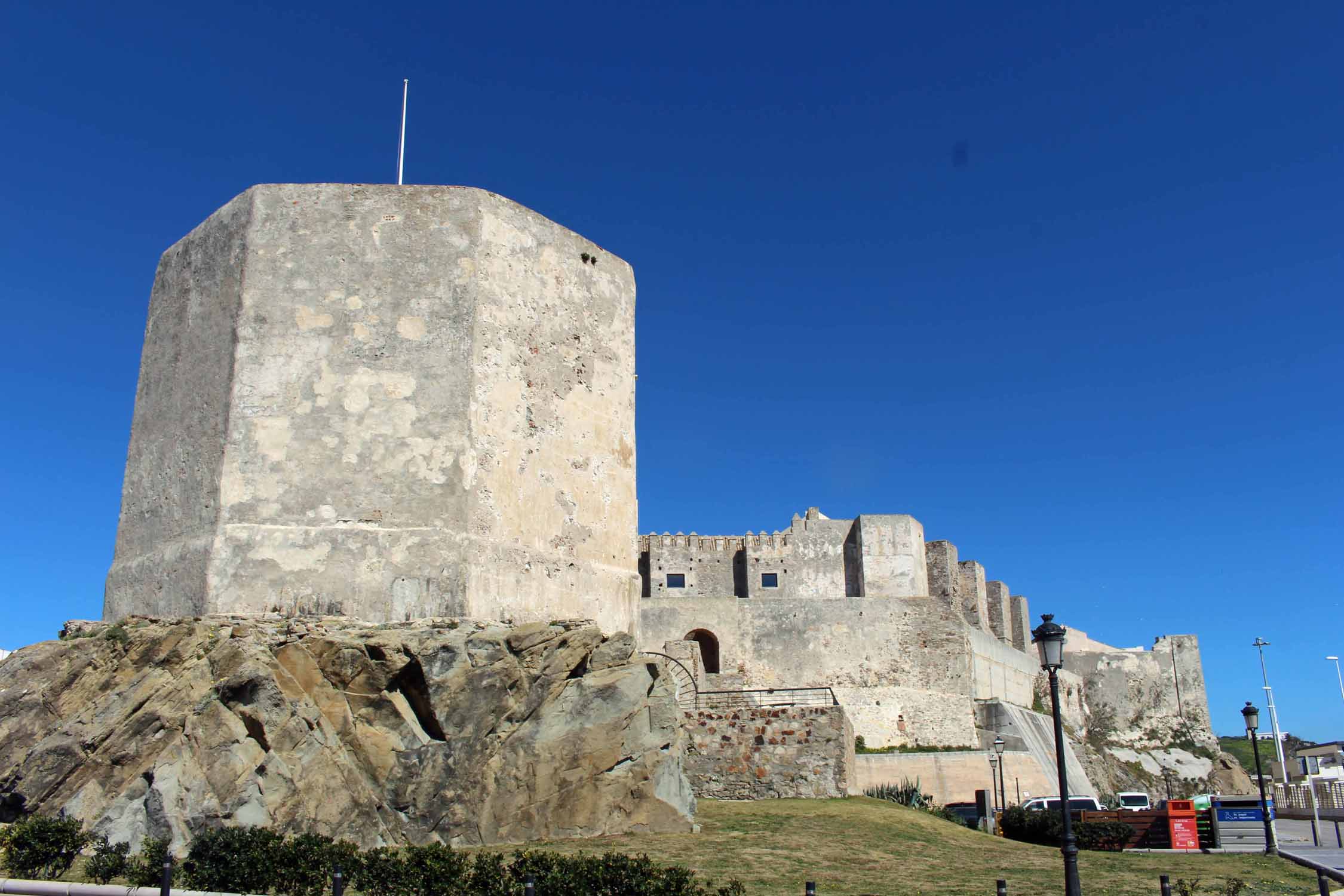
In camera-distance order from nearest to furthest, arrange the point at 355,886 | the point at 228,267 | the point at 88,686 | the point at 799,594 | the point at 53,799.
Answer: the point at 355,886 < the point at 53,799 < the point at 88,686 < the point at 228,267 < the point at 799,594

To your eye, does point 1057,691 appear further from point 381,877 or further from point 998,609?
point 998,609

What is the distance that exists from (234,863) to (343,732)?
3034mm

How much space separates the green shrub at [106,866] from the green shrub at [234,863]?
516mm

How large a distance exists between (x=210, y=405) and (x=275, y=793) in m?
5.46

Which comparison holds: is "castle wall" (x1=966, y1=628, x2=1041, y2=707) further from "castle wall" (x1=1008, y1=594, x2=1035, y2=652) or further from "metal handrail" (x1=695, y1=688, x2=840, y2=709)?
"metal handrail" (x1=695, y1=688, x2=840, y2=709)

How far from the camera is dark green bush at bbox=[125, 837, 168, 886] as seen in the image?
923cm

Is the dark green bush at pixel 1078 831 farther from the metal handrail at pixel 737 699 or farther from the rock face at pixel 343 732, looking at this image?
the rock face at pixel 343 732

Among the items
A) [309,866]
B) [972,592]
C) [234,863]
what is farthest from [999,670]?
[234,863]

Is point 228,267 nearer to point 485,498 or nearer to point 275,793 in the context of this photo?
point 485,498

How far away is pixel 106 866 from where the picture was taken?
948 centimetres

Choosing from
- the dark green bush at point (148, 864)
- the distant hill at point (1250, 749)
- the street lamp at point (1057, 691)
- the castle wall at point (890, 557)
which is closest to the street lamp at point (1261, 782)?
the street lamp at point (1057, 691)

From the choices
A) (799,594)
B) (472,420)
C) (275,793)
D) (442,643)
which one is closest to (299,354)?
(472,420)

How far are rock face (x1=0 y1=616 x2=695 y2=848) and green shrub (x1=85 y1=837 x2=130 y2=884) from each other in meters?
0.77

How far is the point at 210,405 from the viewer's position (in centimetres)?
1432
